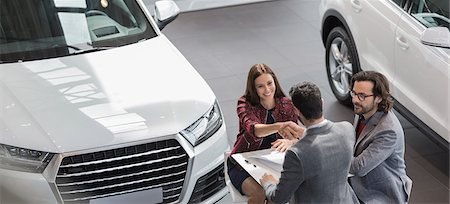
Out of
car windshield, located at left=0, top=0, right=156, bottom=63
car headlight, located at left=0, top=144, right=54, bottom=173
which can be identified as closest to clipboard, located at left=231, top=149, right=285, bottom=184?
car headlight, located at left=0, top=144, right=54, bottom=173

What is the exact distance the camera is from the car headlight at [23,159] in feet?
14.4

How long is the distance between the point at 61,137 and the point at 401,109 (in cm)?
266

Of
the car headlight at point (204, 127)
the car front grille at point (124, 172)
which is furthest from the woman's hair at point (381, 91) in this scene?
the car front grille at point (124, 172)

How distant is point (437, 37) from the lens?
4957mm

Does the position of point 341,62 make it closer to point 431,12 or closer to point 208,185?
point 431,12

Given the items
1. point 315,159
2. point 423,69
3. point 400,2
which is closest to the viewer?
point 315,159

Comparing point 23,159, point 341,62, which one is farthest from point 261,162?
point 341,62

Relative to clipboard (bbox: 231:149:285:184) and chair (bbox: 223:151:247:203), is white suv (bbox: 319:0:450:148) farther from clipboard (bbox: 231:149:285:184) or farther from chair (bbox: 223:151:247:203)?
Result: chair (bbox: 223:151:247:203)

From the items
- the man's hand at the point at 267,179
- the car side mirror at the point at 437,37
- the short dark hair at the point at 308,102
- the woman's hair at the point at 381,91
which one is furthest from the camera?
the car side mirror at the point at 437,37

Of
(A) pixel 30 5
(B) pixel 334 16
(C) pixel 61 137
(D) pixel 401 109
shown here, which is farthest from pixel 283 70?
(C) pixel 61 137

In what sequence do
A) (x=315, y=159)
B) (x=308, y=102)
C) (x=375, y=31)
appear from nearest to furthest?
(x=315, y=159), (x=308, y=102), (x=375, y=31)

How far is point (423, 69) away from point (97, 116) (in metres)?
2.30

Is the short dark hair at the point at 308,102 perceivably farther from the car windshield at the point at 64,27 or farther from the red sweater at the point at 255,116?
the car windshield at the point at 64,27

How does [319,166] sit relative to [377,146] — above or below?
above
